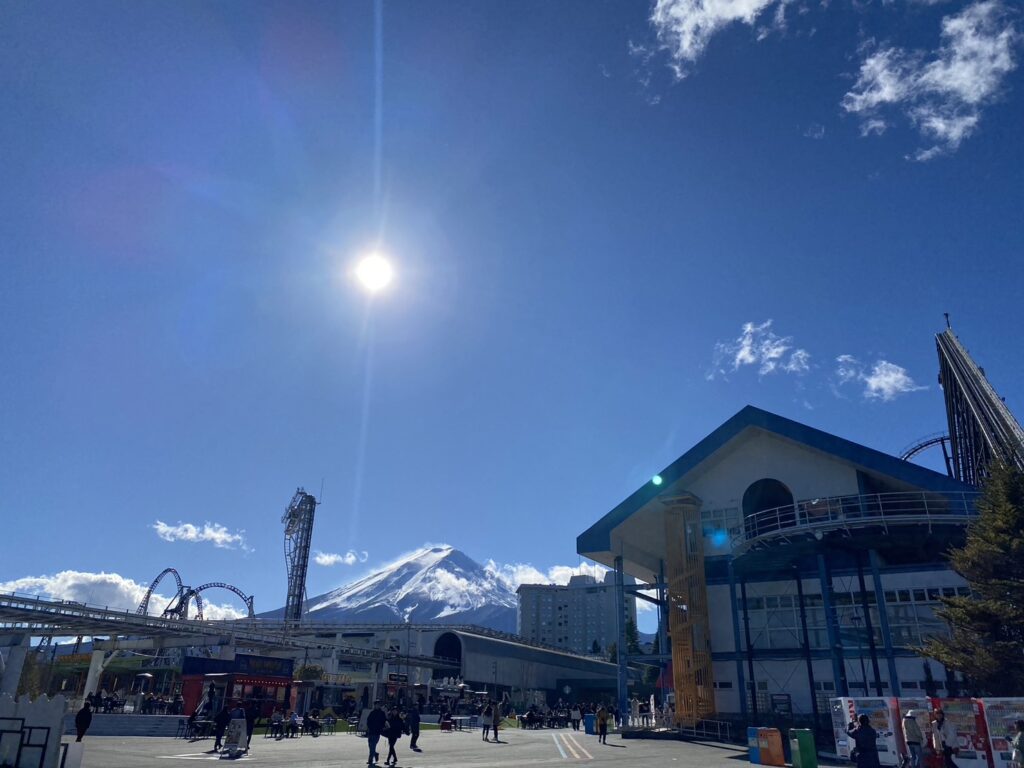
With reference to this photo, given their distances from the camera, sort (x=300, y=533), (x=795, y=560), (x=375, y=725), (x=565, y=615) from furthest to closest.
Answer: (x=565, y=615)
(x=300, y=533)
(x=795, y=560)
(x=375, y=725)

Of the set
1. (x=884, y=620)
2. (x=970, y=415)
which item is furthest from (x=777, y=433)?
(x=970, y=415)

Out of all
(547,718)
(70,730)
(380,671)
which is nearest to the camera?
(70,730)

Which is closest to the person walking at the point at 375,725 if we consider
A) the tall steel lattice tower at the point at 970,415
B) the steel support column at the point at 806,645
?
the steel support column at the point at 806,645

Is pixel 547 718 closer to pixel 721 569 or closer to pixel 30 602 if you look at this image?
pixel 721 569

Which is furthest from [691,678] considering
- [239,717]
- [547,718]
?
[239,717]

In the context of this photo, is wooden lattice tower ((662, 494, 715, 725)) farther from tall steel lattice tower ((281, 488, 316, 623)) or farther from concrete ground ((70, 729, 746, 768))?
tall steel lattice tower ((281, 488, 316, 623))

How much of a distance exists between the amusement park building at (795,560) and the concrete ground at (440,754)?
900 centimetres

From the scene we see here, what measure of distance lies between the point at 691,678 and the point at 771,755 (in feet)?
47.6

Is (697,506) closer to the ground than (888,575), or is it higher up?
higher up

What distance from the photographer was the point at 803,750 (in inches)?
736

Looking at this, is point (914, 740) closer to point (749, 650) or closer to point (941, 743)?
point (941, 743)

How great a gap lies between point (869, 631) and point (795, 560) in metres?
4.93

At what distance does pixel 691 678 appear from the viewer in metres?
35.1

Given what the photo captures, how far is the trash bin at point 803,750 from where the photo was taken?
18578mm
